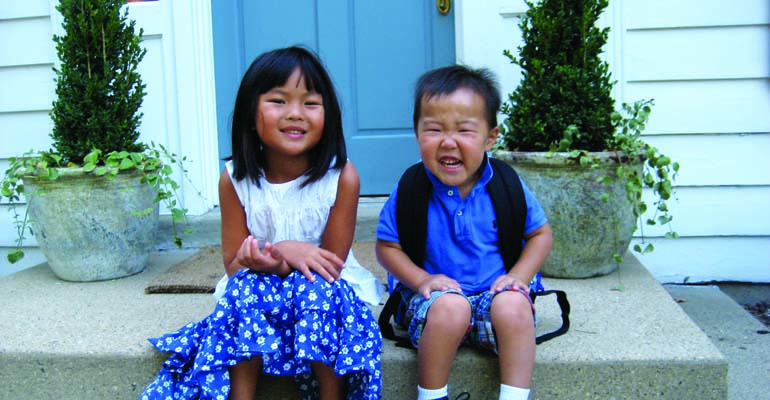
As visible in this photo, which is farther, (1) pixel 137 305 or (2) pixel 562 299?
(1) pixel 137 305

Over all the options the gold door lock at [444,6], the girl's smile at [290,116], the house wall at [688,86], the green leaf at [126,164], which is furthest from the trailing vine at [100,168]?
the gold door lock at [444,6]

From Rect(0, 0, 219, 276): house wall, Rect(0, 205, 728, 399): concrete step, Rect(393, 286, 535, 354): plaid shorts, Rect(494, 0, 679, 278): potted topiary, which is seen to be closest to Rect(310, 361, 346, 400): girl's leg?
Rect(0, 205, 728, 399): concrete step

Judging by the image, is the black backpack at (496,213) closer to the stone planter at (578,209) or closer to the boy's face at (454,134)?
the boy's face at (454,134)

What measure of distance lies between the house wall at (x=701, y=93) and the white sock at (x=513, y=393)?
183 cm

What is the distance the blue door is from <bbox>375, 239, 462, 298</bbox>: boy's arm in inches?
67.4

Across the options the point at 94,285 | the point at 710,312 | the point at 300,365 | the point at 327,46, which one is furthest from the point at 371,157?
the point at 300,365

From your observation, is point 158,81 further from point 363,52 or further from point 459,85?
point 459,85

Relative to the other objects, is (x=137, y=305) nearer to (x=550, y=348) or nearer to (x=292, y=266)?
(x=292, y=266)

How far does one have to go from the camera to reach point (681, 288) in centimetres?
339

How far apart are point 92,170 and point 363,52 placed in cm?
151

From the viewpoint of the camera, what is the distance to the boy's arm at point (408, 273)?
1.89 m

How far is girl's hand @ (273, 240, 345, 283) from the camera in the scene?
1.92m

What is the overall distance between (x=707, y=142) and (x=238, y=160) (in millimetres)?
2281

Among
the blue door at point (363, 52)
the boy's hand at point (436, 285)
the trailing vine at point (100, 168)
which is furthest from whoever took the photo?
the blue door at point (363, 52)
